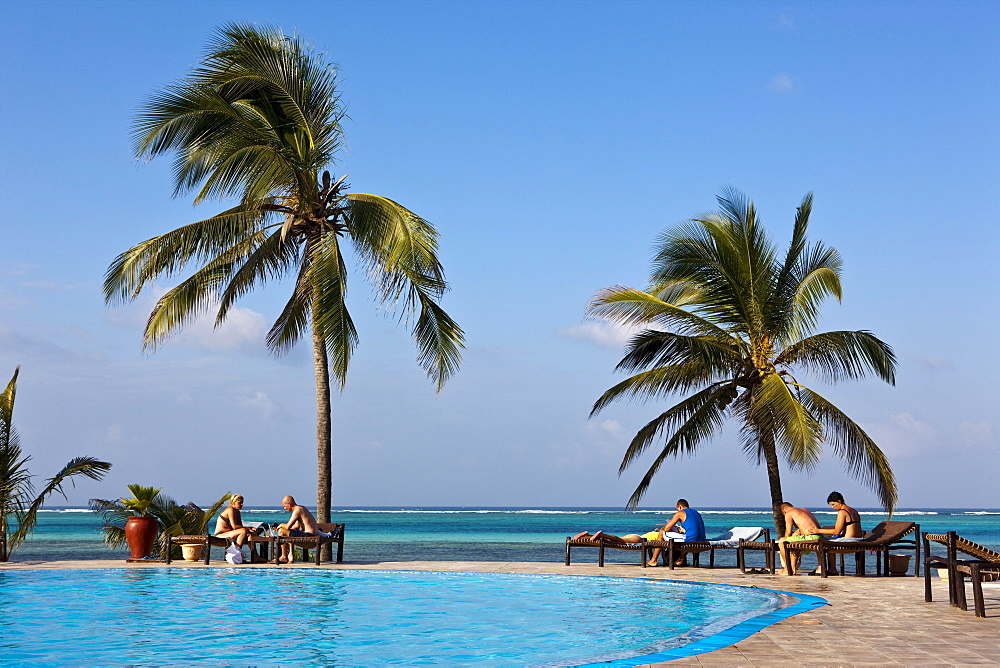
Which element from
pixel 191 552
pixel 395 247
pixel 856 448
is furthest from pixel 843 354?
pixel 191 552

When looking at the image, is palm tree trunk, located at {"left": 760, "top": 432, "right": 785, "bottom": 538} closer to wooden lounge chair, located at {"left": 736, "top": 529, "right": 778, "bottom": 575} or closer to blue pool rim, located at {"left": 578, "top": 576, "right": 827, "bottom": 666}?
wooden lounge chair, located at {"left": 736, "top": 529, "right": 778, "bottom": 575}

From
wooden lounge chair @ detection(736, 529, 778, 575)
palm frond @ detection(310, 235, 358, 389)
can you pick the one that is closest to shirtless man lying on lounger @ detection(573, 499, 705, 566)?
wooden lounge chair @ detection(736, 529, 778, 575)

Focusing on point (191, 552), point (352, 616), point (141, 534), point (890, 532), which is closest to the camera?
point (352, 616)

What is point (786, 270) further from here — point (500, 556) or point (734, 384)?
point (500, 556)

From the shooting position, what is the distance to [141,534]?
49.9 ft

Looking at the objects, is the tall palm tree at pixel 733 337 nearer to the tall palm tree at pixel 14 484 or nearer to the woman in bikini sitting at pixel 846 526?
the woman in bikini sitting at pixel 846 526

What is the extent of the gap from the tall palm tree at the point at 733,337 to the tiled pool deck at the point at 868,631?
4.48 meters

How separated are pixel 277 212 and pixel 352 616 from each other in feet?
27.6

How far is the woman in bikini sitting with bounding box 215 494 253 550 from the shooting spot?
1495cm

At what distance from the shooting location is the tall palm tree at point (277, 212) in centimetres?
1505

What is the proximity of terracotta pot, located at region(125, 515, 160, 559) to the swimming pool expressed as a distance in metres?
1.34

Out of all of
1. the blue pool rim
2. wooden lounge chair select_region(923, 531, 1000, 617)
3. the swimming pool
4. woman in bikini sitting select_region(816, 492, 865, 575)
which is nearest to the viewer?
the blue pool rim

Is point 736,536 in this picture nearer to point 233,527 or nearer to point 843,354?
point 843,354

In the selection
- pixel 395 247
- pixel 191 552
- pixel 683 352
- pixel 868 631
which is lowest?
pixel 191 552
